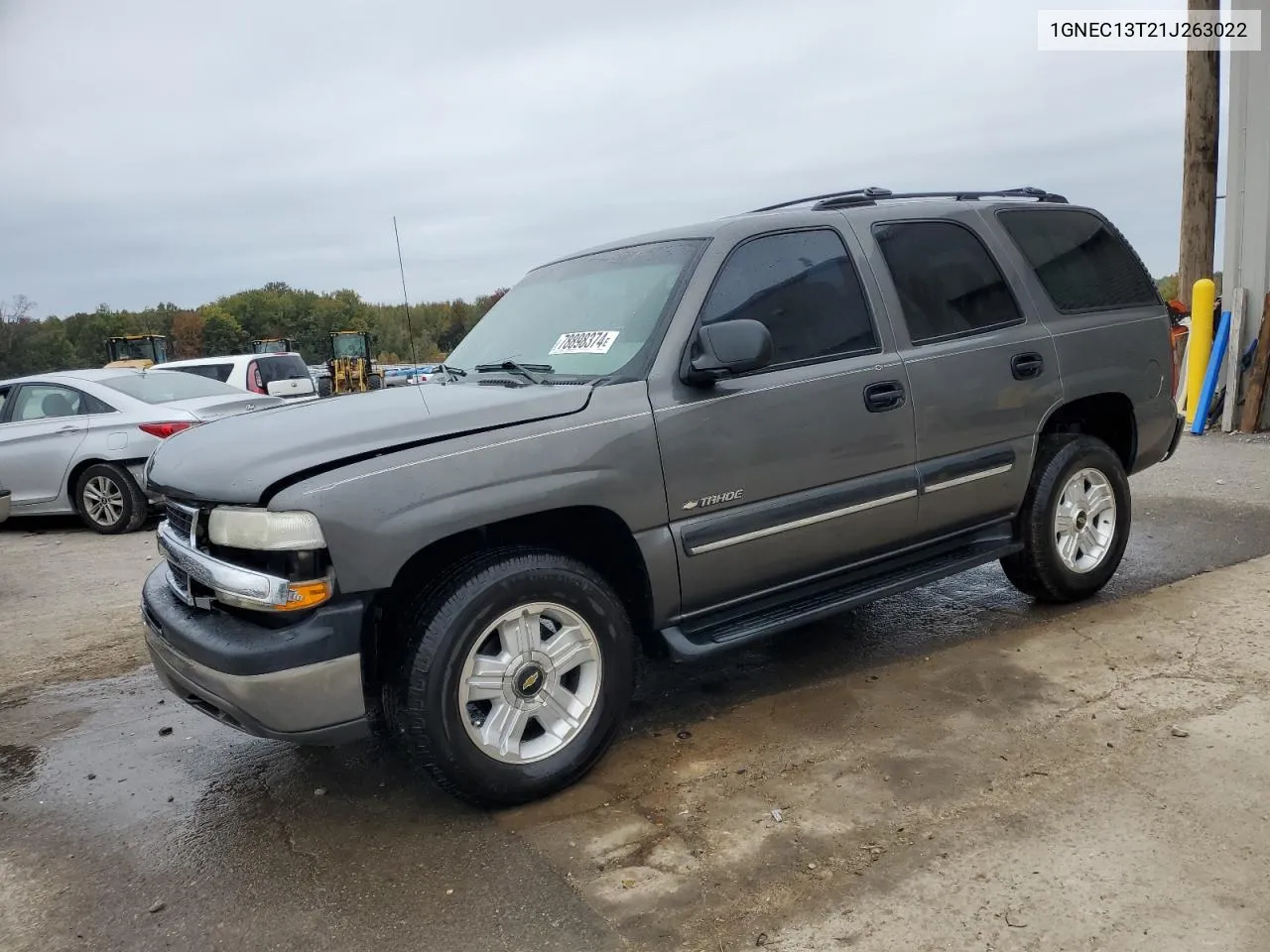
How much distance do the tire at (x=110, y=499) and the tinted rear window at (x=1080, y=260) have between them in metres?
7.83

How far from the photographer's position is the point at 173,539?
3422 mm

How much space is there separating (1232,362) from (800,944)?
10350mm

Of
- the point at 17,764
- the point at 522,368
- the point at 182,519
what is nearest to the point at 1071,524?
the point at 522,368

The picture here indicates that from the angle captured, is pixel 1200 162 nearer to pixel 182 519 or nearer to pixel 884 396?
pixel 884 396

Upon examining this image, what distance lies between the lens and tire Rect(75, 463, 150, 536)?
895 centimetres

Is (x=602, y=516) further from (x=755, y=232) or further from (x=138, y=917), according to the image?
(x=138, y=917)

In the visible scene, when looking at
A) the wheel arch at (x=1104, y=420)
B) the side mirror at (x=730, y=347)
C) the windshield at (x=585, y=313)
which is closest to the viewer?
the side mirror at (x=730, y=347)

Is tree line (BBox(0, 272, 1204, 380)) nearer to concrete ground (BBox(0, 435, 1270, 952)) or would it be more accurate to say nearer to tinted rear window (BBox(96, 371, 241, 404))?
tinted rear window (BBox(96, 371, 241, 404))

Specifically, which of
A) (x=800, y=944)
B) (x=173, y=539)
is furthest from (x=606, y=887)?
(x=173, y=539)

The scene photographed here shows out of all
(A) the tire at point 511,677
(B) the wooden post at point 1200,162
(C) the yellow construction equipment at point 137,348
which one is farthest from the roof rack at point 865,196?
(C) the yellow construction equipment at point 137,348

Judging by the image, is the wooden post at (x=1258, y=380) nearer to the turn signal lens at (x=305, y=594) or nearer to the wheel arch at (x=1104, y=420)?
the wheel arch at (x=1104, y=420)

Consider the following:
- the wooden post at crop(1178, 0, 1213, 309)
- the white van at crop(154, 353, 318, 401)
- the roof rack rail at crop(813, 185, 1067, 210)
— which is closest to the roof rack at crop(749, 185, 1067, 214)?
the roof rack rail at crop(813, 185, 1067, 210)

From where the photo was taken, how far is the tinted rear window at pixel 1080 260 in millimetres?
4695

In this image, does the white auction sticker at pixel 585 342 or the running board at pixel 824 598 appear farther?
the white auction sticker at pixel 585 342
